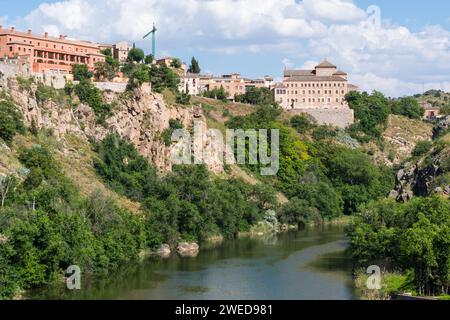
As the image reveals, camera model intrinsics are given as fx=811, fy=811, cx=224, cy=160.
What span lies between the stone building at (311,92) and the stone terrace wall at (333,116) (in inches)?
70.3

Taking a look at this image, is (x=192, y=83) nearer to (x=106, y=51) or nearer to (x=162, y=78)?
(x=106, y=51)

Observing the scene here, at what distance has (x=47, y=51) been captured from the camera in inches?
2849

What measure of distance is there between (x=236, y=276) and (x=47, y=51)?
3599cm

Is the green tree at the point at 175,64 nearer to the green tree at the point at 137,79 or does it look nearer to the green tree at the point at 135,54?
the green tree at the point at 135,54

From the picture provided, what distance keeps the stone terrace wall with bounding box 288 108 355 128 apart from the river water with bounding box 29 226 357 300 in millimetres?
38986

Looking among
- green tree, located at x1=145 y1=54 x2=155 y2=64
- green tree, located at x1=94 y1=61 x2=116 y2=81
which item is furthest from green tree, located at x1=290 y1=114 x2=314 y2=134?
green tree, located at x1=94 y1=61 x2=116 y2=81

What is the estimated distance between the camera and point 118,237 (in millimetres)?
49938

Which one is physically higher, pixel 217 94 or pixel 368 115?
pixel 217 94

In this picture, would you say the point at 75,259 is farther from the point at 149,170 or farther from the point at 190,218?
the point at 149,170

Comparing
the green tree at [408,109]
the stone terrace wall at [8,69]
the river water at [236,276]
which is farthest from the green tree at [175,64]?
the river water at [236,276]

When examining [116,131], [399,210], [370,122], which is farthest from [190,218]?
[370,122]

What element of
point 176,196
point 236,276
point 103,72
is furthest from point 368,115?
point 236,276

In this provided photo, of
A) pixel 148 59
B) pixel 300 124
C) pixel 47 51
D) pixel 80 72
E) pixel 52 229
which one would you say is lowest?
pixel 52 229

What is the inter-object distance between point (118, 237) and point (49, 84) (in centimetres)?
2192
